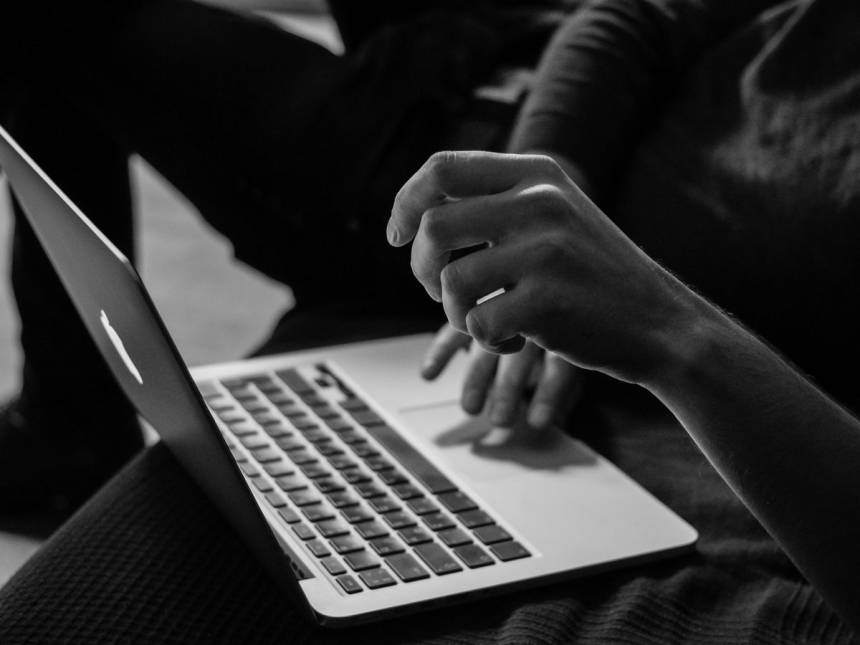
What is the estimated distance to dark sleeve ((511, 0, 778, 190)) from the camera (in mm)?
973

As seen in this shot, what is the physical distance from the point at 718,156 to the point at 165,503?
1.65 feet

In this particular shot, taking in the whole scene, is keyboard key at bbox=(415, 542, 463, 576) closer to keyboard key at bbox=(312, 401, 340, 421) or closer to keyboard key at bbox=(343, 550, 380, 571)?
keyboard key at bbox=(343, 550, 380, 571)

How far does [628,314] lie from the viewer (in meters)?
0.54

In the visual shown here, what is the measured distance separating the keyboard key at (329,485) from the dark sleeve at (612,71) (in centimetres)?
37

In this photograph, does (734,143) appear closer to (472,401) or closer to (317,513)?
(472,401)

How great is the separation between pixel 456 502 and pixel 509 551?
0.06 metres

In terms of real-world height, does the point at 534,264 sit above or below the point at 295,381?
above

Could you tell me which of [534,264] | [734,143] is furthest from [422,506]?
[734,143]

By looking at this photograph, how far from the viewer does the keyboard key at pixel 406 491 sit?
71 centimetres

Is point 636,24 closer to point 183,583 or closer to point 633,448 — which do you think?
point 633,448

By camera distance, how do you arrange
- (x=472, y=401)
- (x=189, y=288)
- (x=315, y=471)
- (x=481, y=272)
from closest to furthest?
(x=481, y=272)
(x=315, y=471)
(x=472, y=401)
(x=189, y=288)

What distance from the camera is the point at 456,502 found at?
0.70 metres

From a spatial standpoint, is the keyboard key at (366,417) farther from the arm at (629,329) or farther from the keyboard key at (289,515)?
the arm at (629,329)

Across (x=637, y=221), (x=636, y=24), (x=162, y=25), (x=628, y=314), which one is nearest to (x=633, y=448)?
(x=637, y=221)
